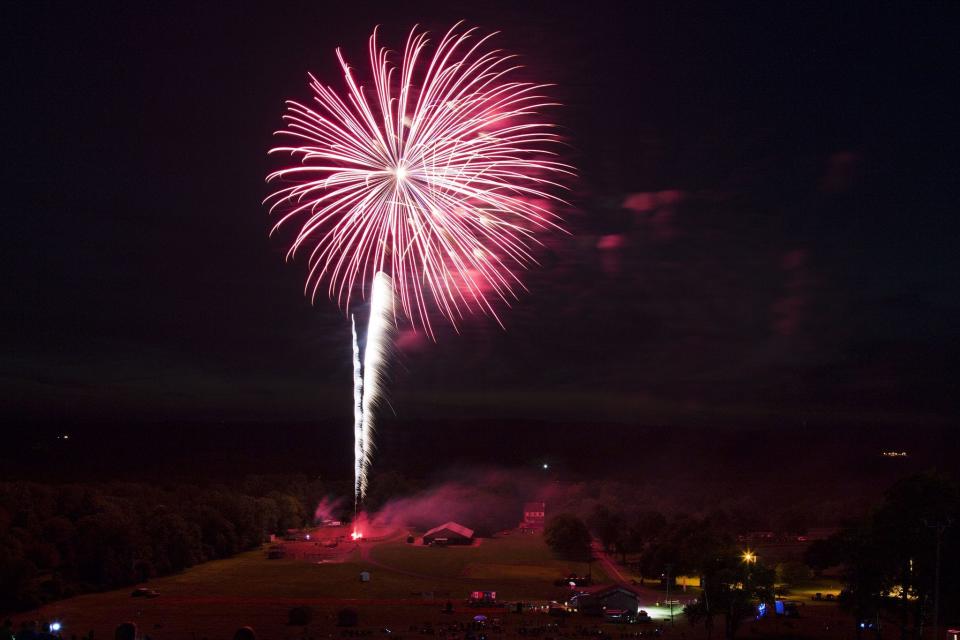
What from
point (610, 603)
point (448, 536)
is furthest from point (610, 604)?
point (448, 536)

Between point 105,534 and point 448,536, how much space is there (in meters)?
20.1

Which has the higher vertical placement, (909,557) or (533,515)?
(909,557)

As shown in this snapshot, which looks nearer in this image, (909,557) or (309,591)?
(909,557)

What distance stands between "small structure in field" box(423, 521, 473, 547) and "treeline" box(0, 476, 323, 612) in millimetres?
9744

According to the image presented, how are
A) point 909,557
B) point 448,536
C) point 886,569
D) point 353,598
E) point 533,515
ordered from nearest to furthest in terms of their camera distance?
point 909,557
point 886,569
point 353,598
point 448,536
point 533,515

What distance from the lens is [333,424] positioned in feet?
364

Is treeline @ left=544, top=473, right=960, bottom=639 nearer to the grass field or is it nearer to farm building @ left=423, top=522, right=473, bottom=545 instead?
the grass field

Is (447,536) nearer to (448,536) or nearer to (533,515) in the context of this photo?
(448,536)

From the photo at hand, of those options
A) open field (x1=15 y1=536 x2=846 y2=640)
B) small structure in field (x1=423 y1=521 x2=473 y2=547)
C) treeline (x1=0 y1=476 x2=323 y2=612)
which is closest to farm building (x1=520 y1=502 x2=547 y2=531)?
small structure in field (x1=423 y1=521 x2=473 y2=547)

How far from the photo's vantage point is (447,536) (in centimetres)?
4744

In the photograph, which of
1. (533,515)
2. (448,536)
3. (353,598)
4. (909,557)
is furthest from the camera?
(533,515)

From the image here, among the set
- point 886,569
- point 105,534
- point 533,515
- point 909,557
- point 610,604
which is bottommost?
point 533,515

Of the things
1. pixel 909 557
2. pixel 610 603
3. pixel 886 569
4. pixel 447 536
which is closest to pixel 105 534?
pixel 447 536

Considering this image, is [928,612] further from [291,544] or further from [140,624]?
[291,544]
